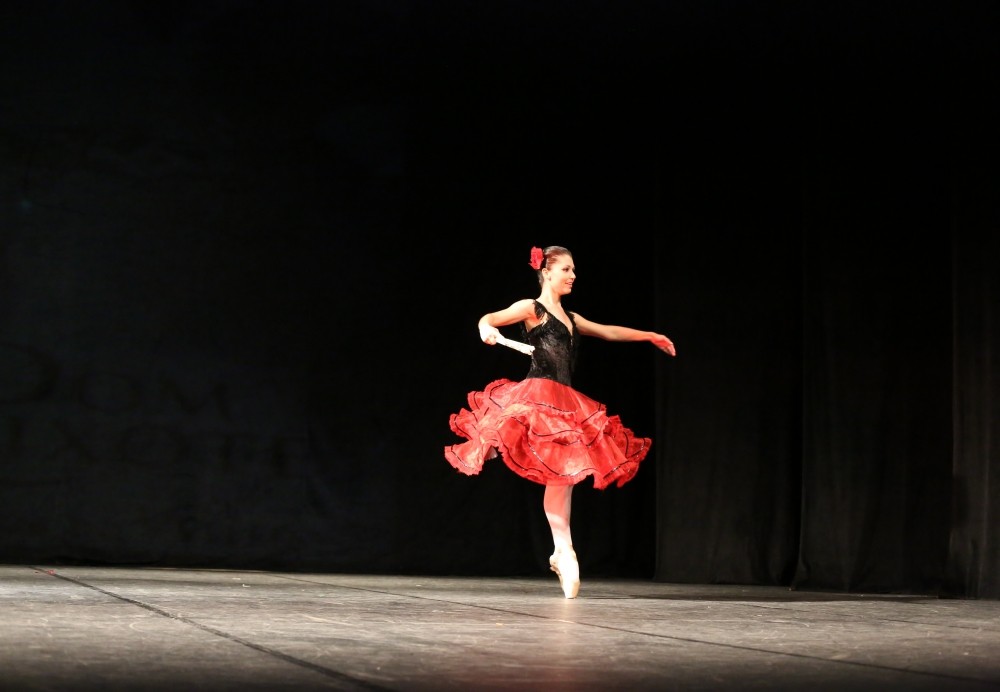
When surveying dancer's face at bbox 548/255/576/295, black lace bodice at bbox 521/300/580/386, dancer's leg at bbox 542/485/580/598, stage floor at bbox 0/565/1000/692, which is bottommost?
stage floor at bbox 0/565/1000/692

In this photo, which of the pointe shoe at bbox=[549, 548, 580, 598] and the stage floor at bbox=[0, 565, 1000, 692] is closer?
the stage floor at bbox=[0, 565, 1000, 692]

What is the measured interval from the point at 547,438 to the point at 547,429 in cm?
4

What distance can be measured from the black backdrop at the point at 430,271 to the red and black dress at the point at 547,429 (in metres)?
1.26

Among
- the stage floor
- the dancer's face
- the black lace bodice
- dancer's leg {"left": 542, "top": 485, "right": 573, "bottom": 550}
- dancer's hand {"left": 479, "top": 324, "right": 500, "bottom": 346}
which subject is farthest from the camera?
the dancer's face

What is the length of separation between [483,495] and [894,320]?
223 centimetres

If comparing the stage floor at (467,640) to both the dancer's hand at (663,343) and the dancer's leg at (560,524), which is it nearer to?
the dancer's leg at (560,524)

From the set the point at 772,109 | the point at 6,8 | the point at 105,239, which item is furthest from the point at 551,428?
the point at 6,8

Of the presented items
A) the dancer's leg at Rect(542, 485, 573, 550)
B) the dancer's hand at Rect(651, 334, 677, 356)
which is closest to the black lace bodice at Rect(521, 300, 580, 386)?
the dancer's hand at Rect(651, 334, 677, 356)

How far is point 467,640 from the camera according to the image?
10.3ft

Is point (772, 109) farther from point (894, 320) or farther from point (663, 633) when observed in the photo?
point (663, 633)

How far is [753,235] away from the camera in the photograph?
248 inches

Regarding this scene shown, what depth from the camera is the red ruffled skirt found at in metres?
4.88

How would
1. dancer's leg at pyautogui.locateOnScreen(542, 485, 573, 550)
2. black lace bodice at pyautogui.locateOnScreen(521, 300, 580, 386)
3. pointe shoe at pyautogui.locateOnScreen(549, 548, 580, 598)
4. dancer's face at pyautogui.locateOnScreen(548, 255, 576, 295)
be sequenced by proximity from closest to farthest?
pointe shoe at pyautogui.locateOnScreen(549, 548, 580, 598), dancer's leg at pyautogui.locateOnScreen(542, 485, 573, 550), black lace bodice at pyautogui.locateOnScreen(521, 300, 580, 386), dancer's face at pyautogui.locateOnScreen(548, 255, 576, 295)

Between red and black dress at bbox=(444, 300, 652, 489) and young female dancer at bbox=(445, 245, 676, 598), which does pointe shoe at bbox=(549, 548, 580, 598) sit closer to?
young female dancer at bbox=(445, 245, 676, 598)
